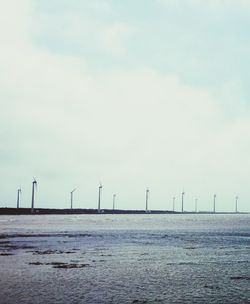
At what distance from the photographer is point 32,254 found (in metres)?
37.6

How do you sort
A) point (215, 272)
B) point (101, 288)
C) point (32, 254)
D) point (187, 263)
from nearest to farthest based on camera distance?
point (101, 288)
point (215, 272)
point (187, 263)
point (32, 254)

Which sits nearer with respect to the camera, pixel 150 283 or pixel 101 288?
pixel 101 288

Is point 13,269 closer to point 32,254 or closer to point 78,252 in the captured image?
point 32,254

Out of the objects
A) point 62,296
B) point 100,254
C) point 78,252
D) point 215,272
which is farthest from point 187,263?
point 62,296

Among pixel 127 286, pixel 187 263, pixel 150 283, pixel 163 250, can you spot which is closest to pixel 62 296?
pixel 127 286

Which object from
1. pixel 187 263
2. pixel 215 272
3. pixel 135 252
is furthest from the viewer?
pixel 135 252

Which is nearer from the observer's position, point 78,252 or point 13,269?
point 13,269

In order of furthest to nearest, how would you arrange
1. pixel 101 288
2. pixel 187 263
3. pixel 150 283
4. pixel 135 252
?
pixel 135 252 → pixel 187 263 → pixel 150 283 → pixel 101 288

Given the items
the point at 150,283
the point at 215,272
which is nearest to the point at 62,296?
the point at 150,283

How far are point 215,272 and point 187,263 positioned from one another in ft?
16.2

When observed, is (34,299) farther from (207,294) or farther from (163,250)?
(163,250)

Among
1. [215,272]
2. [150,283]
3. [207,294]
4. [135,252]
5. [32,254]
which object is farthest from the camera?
[135,252]

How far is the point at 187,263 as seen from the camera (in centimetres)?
3206

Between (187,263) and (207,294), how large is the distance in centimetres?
1203
